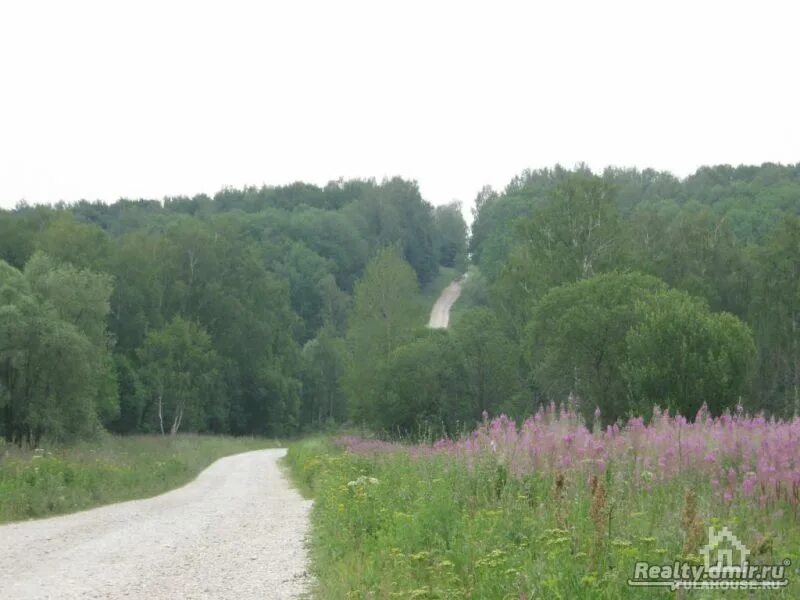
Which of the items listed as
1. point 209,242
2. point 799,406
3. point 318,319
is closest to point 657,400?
point 799,406

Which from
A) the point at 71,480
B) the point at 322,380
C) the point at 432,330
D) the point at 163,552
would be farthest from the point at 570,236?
the point at 322,380

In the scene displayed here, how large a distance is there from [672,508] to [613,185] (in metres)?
47.1

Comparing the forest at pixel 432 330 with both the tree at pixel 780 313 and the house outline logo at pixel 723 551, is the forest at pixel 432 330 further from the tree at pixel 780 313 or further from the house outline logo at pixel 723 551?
the house outline logo at pixel 723 551

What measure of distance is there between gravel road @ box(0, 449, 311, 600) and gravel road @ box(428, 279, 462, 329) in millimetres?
86272

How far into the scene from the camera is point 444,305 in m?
134

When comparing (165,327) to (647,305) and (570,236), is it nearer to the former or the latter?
(570,236)

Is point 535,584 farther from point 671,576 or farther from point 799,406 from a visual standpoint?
point 799,406

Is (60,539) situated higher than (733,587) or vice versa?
(733,587)

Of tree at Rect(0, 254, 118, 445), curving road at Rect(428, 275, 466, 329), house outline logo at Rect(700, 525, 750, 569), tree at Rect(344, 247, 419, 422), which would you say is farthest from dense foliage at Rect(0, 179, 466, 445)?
house outline logo at Rect(700, 525, 750, 569)

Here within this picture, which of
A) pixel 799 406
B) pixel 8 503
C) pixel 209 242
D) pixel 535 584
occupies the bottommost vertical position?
pixel 799 406

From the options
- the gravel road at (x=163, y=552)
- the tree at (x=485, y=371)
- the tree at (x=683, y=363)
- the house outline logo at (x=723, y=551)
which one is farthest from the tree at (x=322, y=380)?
the house outline logo at (x=723, y=551)

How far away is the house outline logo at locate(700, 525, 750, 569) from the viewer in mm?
5791

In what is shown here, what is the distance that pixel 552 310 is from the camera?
148ft

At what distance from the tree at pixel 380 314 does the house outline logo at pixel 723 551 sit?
174 feet
